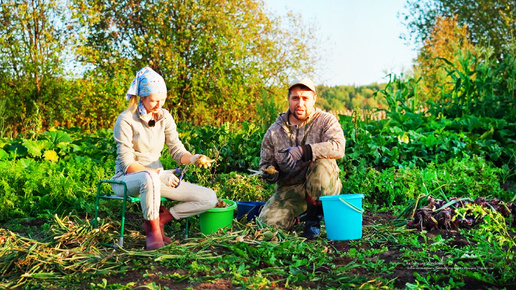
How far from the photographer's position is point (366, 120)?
696cm

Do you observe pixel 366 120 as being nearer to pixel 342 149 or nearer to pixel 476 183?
pixel 476 183

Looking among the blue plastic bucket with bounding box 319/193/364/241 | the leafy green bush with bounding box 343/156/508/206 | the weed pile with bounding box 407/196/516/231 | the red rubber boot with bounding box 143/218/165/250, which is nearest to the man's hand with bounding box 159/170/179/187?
the red rubber boot with bounding box 143/218/165/250

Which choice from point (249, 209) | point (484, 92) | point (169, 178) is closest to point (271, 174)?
point (249, 209)

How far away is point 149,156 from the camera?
3748 millimetres

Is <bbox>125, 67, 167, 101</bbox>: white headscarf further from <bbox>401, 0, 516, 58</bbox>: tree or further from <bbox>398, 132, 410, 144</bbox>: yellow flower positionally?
<bbox>401, 0, 516, 58</bbox>: tree

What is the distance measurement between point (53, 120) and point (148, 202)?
727 cm

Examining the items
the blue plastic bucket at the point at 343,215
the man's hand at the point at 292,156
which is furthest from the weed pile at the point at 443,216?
the man's hand at the point at 292,156

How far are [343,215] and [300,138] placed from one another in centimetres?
74

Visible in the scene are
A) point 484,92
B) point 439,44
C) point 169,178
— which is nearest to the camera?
point 169,178

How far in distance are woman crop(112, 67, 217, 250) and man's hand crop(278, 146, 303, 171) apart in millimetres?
564

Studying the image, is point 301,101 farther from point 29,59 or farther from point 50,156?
point 29,59

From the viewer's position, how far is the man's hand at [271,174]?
379cm

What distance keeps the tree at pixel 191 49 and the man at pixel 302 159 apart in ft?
19.9

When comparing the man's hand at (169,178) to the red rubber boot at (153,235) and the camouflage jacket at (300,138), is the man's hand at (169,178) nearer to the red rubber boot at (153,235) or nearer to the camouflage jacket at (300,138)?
the red rubber boot at (153,235)
